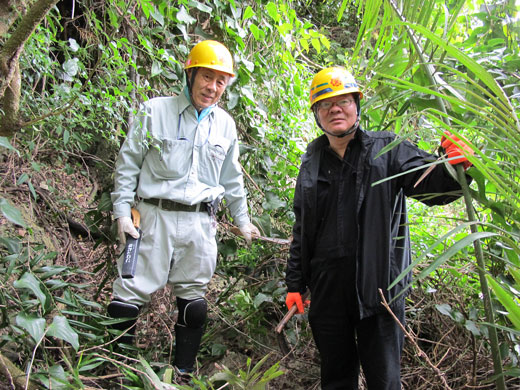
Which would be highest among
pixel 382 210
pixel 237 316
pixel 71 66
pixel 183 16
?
pixel 183 16

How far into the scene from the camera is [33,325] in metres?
1.29

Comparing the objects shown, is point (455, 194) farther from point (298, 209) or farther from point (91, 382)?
point (91, 382)

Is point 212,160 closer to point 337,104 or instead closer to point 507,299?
point 337,104

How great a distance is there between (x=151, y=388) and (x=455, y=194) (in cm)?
136

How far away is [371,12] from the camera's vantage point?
4.97ft

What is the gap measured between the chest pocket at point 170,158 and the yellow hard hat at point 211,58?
428 millimetres

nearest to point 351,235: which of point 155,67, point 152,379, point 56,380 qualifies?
point 152,379

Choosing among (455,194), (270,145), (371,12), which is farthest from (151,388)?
(270,145)

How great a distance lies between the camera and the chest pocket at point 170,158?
2242 millimetres

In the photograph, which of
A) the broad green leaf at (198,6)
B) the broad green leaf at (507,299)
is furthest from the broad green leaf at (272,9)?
the broad green leaf at (507,299)

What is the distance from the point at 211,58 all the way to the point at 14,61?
1027 mm

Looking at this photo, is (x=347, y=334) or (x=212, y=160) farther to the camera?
(x=212, y=160)

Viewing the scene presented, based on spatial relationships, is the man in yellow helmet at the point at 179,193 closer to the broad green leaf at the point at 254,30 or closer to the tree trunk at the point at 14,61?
the tree trunk at the point at 14,61

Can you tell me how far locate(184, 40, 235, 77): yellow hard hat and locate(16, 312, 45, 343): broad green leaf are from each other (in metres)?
1.48
